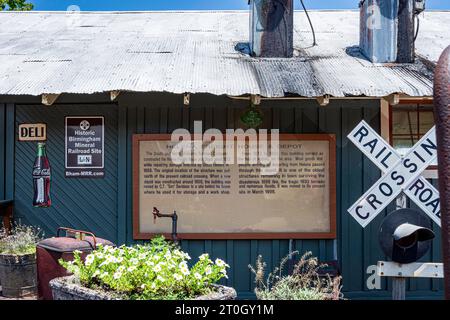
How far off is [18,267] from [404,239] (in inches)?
161

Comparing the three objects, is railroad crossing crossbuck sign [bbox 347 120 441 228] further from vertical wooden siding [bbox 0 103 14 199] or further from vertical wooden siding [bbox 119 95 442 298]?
vertical wooden siding [bbox 0 103 14 199]

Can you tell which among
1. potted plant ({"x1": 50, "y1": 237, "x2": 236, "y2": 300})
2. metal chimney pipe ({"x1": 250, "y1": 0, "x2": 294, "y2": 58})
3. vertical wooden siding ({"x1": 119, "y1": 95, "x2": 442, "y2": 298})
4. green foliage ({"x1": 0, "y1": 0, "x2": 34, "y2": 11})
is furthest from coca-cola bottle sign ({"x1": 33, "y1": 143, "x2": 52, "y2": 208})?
green foliage ({"x1": 0, "y1": 0, "x2": 34, "y2": 11})

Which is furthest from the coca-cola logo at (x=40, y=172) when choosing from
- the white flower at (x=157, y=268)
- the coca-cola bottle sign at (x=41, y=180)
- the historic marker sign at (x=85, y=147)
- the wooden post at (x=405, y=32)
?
the wooden post at (x=405, y=32)

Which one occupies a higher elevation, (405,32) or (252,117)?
(405,32)

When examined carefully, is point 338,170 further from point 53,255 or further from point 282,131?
point 53,255

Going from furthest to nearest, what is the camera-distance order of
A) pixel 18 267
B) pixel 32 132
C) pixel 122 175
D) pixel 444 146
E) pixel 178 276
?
pixel 32 132 → pixel 122 175 → pixel 18 267 → pixel 178 276 → pixel 444 146

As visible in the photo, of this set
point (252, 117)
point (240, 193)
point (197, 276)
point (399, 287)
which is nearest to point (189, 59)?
point (252, 117)

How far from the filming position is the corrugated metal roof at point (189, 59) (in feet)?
17.9

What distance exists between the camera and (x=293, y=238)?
20.3 ft

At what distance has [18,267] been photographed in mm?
5465

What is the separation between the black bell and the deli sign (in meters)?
4.46
